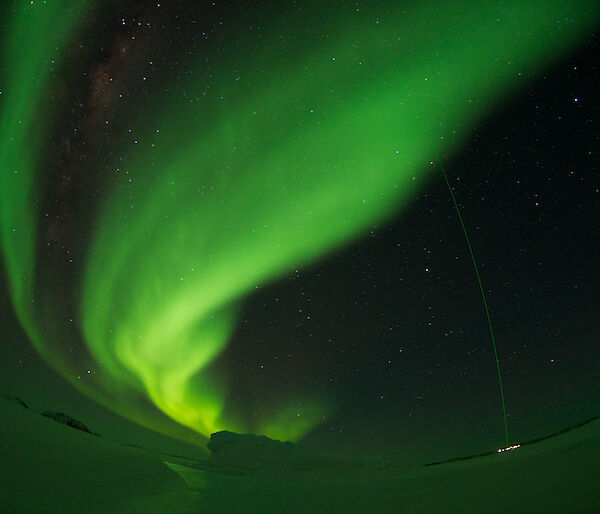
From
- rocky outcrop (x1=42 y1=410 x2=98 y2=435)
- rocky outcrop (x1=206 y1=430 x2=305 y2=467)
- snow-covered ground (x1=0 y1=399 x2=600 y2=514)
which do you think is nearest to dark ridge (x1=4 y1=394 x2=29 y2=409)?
snow-covered ground (x1=0 y1=399 x2=600 y2=514)

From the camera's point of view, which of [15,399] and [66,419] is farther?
[66,419]

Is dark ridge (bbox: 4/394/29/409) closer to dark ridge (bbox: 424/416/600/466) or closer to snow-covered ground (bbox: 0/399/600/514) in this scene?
snow-covered ground (bbox: 0/399/600/514)

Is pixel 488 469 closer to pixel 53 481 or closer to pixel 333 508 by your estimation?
pixel 333 508

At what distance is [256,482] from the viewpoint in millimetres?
4637

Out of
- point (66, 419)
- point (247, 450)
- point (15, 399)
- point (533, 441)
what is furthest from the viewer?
point (247, 450)

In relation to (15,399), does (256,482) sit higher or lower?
lower

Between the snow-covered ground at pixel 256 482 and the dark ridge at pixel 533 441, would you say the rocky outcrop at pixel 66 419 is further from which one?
the dark ridge at pixel 533 441

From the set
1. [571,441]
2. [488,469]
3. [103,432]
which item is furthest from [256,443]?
[571,441]

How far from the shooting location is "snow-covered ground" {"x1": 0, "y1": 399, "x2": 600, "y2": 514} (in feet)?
9.44

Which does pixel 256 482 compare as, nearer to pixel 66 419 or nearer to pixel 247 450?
pixel 247 450

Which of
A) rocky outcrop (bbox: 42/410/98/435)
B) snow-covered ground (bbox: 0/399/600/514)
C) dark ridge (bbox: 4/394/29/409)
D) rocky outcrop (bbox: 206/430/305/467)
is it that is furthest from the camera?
rocky outcrop (bbox: 206/430/305/467)

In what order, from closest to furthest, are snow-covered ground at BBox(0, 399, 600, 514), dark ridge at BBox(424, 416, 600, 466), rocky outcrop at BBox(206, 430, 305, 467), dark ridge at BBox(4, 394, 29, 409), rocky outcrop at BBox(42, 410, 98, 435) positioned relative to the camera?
snow-covered ground at BBox(0, 399, 600, 514)
dark ridge at BBox(4, 394, 29, 409)
rocky outcrop at BBox(42, 410, 98, 435)
dark ridge at BBox(424, 416, 600, 466)
rocky outcrop at BBox(206, 430, 305, 467)

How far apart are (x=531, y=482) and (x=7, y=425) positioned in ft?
19.4

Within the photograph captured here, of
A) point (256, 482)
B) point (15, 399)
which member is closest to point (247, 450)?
point (256, 482)
